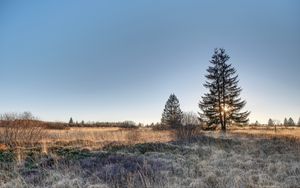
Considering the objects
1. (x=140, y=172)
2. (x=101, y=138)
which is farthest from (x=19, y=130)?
(x=140, y=172)

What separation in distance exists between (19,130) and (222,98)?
23.7 metres

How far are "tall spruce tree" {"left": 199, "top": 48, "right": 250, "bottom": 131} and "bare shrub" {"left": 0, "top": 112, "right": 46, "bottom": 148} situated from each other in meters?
21.9

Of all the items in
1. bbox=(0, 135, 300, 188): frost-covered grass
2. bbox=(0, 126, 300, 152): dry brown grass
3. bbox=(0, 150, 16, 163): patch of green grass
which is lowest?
bbox=(0, 135, 300, 188): frost-covered grass

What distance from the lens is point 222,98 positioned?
33.6 metres

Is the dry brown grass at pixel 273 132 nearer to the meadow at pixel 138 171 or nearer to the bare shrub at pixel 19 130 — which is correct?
the meadow at pixel 138 171

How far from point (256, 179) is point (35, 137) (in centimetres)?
1282

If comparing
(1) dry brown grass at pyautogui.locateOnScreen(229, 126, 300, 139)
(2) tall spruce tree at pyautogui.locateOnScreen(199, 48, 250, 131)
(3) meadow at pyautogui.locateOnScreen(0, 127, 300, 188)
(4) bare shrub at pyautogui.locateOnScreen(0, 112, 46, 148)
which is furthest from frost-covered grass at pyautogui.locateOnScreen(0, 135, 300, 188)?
(2) tall spruce tree at pyautogui.locateOnScreen(199, 48, 250, 131)

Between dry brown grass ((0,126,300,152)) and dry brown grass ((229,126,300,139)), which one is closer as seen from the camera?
dry brown grass ((0,126,300,152))

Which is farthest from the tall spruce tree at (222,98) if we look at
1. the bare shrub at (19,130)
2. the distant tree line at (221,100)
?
the bare shrub at (19,130)

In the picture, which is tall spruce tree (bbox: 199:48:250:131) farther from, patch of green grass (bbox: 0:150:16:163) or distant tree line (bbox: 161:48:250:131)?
patch of green grass (bbox: 0:150:16:163)

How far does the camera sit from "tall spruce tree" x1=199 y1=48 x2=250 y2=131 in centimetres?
3350

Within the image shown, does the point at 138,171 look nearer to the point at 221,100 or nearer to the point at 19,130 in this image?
the point at 19,130

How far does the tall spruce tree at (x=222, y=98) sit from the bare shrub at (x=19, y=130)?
2187 cm

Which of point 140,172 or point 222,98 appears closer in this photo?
point 140,172
